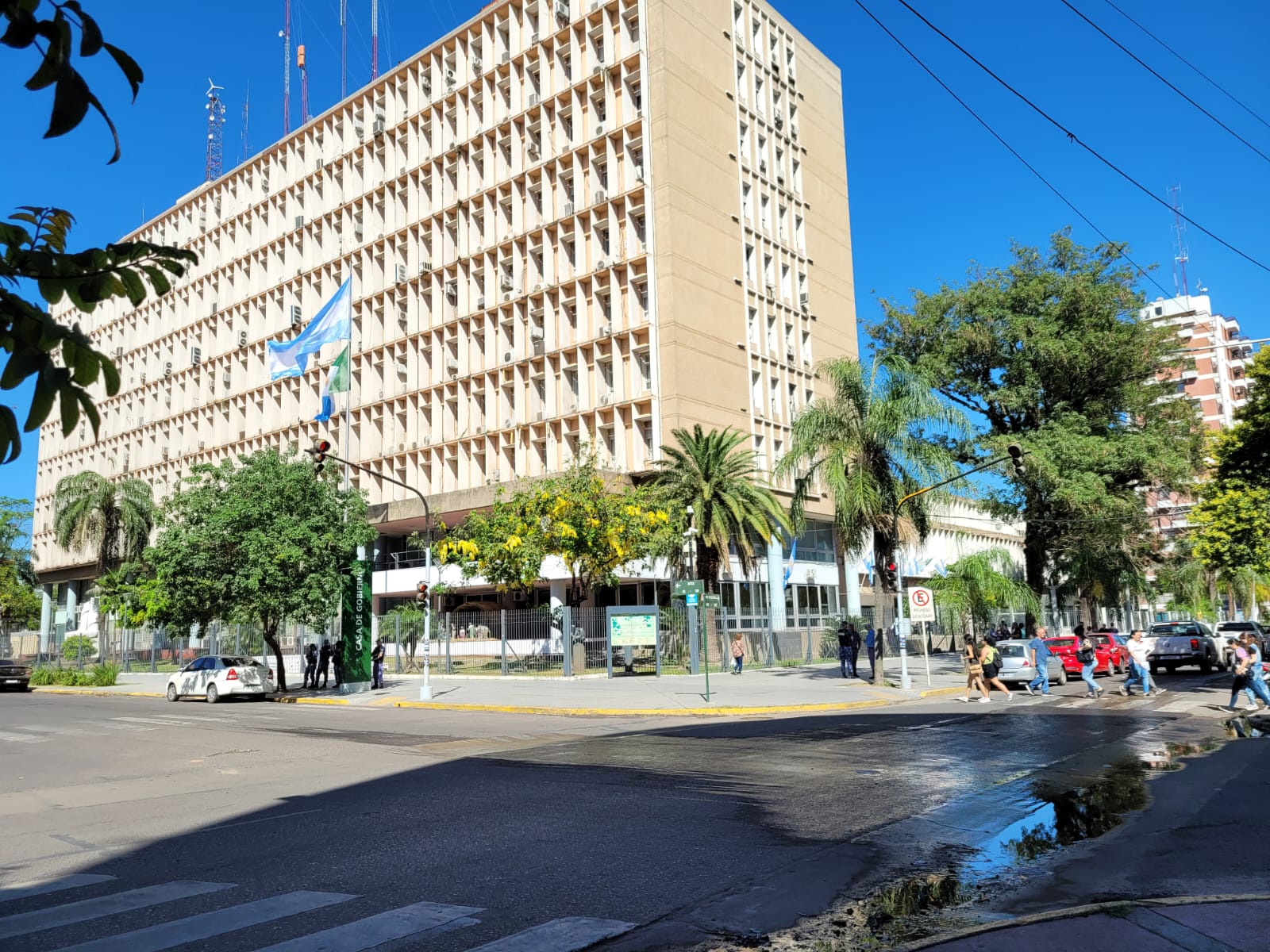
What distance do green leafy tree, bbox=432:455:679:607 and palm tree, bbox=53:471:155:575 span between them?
3072cm

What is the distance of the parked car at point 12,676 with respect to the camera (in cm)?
4019

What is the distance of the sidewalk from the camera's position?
24.2 metres

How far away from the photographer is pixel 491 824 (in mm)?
9094

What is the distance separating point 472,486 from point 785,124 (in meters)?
26.8

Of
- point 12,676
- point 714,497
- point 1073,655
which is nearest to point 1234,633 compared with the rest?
point 1073,655

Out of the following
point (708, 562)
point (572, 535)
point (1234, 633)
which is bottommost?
point (1234, 633)

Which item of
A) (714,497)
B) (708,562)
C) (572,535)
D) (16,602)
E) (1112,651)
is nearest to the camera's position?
(1112,651)

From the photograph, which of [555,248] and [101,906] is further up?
[555,248]

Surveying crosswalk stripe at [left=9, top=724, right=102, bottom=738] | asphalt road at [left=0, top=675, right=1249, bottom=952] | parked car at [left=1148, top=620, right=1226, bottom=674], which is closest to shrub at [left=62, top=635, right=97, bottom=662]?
crosswalk stripe at [left=9, top=724, right=102, bottom=738]

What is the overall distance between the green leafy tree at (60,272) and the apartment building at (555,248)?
1557 inches

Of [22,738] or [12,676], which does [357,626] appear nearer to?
[22,738]

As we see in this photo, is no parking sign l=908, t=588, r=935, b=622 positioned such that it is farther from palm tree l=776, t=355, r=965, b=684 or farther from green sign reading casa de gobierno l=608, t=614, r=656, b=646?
green sign reading casa de gobierno l=608, t=614, r=656, b=646

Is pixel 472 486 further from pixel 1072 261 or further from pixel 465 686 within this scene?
pixel 1072 261

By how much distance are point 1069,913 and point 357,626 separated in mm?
30243
